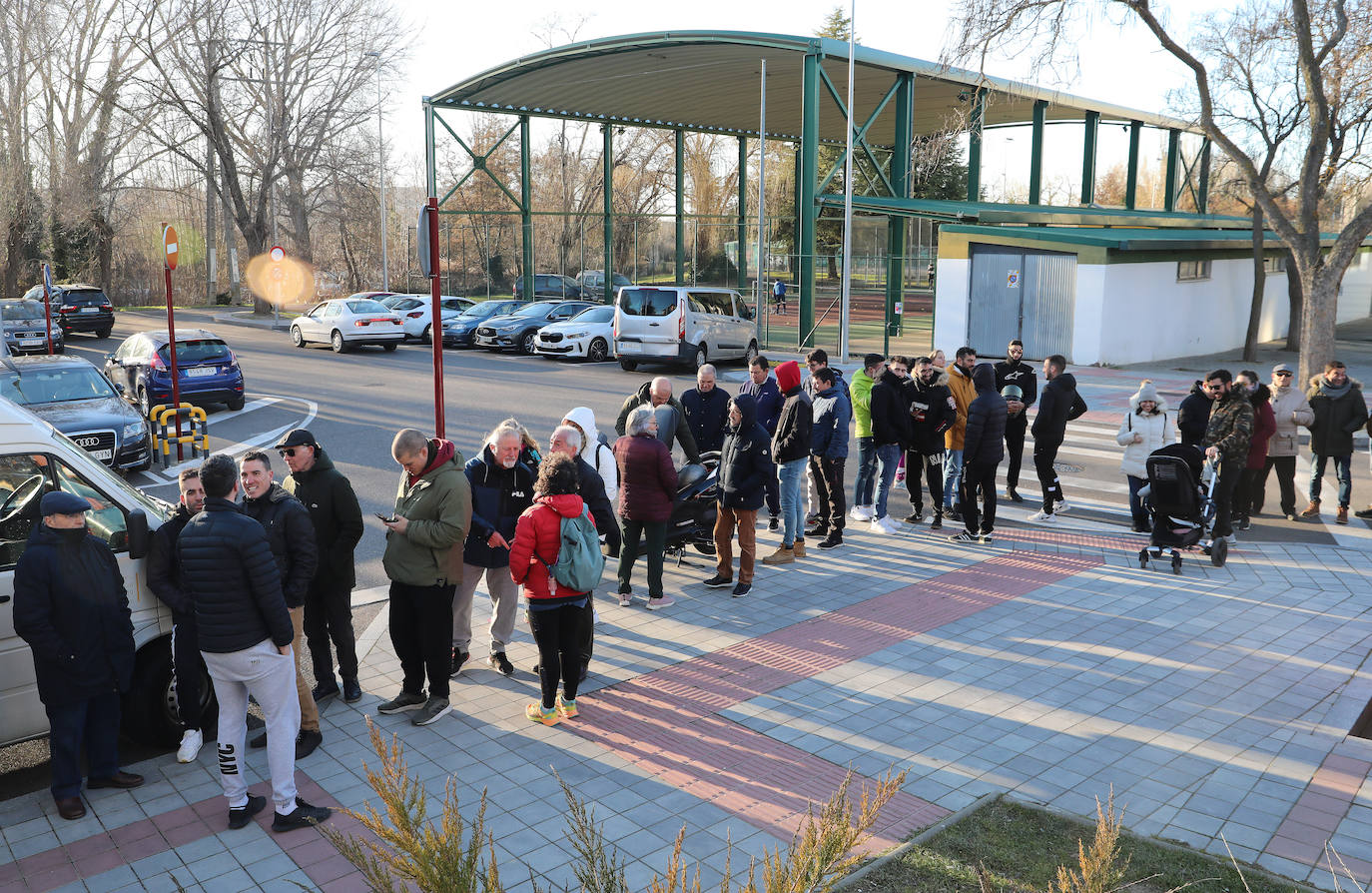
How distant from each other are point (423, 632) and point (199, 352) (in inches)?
561

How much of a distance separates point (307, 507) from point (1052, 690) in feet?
16.2

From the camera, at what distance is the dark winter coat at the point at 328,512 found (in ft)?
20.6

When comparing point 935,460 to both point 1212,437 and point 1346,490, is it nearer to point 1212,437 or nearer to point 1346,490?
point 1212,437

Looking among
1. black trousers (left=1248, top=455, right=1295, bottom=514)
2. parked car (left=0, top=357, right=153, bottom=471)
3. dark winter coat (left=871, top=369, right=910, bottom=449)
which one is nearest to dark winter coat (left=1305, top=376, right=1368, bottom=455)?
black trousers (left=1248, top=455, right=1295, bottom=514)

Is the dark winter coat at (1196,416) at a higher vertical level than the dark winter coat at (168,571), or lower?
higher

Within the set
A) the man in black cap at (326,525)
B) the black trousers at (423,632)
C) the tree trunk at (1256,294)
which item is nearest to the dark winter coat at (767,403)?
the black trousers at (423,632)

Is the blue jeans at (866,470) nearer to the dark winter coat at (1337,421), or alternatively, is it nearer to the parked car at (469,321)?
the dark winter coat at (1337,421)

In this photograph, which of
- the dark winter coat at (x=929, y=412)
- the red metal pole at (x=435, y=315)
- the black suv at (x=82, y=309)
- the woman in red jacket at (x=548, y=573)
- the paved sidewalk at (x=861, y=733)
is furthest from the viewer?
the black suv at (x=82, y=309)

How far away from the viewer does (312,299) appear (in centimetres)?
5441

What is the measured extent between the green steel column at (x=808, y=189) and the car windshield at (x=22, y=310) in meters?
21.0

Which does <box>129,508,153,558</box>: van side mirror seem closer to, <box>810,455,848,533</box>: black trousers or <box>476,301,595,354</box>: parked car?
<box>810,455,848,533</box>: black trousers

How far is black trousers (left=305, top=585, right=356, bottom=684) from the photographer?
6465mm

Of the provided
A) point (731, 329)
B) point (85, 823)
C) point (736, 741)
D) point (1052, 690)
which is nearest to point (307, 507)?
point (85, 823)

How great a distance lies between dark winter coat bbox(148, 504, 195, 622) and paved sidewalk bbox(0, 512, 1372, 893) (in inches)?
38.2
